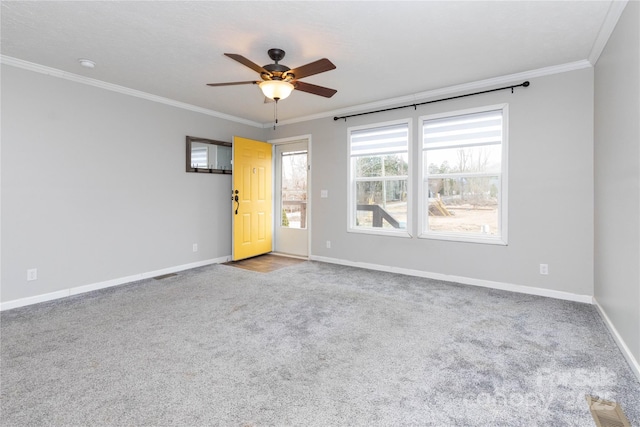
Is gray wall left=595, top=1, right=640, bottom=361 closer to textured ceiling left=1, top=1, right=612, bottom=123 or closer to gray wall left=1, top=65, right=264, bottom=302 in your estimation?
textured ceiling left=1, top=1, right=612, bottom=123

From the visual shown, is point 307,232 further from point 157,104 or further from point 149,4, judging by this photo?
point 149,4

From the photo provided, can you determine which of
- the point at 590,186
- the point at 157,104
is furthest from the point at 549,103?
the point at 157,104

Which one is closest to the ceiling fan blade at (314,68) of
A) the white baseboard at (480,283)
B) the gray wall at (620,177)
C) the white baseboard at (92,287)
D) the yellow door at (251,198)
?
the gray wall at (620,177)

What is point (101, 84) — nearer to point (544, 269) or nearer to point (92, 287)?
point (92, 287)

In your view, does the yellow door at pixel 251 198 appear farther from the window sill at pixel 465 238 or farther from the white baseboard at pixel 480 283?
the window sill at pixel 465 238

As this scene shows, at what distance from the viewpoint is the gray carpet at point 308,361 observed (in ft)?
5.41

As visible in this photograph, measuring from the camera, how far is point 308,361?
2158 millimetres

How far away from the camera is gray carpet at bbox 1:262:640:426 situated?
64.9 inches

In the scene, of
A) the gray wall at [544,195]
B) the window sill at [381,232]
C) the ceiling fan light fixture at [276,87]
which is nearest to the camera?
the ceiling fan light fixture at [276,87]

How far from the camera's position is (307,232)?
570 centimetres

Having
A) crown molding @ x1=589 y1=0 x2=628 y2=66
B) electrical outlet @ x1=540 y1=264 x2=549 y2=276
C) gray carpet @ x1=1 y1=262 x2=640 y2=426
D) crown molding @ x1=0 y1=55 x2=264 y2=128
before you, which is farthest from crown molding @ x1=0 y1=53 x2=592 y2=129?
gray carpet @ x1=1 y1=262 x2=640 y2=426

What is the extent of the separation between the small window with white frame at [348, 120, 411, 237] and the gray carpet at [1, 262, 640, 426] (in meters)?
1.49

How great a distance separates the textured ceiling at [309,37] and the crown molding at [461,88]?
3.9 inches

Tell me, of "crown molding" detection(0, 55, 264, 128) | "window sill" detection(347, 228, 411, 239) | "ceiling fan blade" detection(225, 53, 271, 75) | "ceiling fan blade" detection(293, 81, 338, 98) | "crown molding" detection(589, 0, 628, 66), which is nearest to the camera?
"crown molding" detection(589, 0, 628, 66)
